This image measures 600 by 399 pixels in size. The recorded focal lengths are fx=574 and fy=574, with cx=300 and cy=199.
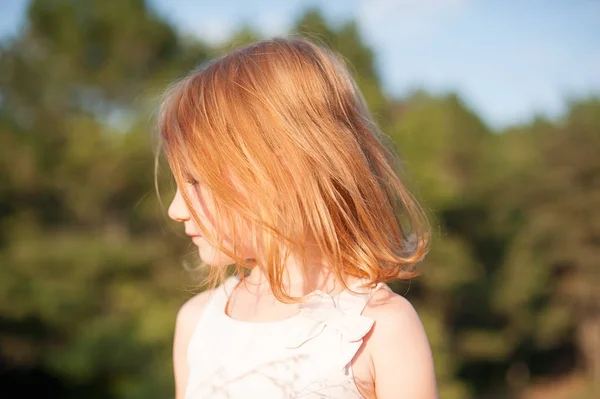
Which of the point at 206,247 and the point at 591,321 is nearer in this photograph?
the point at 206,247

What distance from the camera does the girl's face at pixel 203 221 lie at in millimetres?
1229

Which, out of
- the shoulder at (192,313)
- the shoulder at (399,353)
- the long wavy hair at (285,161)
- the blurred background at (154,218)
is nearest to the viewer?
the shoulder at (399,353)

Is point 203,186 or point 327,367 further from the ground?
point 203,186

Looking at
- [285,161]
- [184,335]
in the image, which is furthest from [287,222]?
[184,335]

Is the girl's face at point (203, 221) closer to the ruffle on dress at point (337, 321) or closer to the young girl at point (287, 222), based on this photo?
the young girl at point (287, 222)

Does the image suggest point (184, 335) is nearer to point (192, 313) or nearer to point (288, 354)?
point (192, 313)

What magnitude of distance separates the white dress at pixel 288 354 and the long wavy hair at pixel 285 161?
6 centimetres

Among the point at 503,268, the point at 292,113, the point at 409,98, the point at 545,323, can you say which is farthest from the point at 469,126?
the point at 292,113

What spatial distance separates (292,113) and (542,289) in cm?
1663

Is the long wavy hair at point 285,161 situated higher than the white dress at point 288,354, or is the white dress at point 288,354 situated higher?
the long wavy hair at point 285,161

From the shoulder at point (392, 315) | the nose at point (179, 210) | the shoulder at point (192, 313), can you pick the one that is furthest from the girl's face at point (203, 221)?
the shoulder at point (392, 315)

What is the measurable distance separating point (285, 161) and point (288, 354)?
382 mm

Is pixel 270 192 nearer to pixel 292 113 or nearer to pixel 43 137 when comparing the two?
pixel 292 113

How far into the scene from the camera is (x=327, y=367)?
3.51 ft
